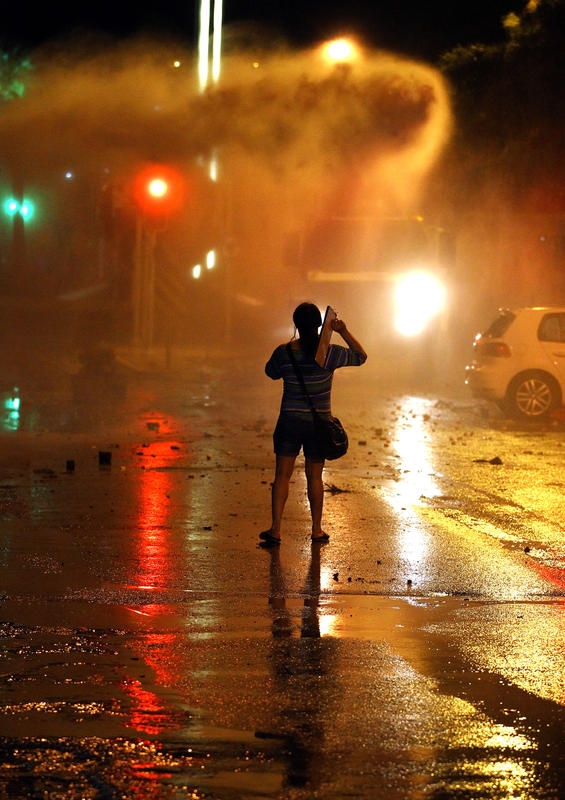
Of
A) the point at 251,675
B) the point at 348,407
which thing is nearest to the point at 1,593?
the point at 251,675

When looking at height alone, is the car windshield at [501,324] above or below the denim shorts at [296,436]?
above

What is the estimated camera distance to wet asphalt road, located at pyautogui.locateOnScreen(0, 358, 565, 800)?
4402 millimetres

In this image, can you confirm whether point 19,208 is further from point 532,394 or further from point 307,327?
point 307,327

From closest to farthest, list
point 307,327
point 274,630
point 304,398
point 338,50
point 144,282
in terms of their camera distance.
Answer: point 274,630 < point 307,327 < point 304,398 < point 338,50 < point 144,282

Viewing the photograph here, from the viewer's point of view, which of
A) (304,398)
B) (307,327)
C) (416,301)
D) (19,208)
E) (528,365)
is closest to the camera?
(307,327)

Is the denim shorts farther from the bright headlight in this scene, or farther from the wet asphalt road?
the bright headlight

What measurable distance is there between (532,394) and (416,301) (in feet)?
25.2

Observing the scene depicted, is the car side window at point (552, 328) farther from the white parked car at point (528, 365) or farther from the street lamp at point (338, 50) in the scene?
the street lamp at point (338, 50)

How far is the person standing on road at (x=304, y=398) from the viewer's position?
8469 millimetres

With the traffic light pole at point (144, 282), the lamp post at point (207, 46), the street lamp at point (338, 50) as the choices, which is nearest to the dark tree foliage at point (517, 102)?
the street lamp at point (338, 50)

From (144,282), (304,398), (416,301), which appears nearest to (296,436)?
(304,398)

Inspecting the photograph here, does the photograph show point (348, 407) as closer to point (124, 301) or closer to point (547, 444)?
point (547, 444)

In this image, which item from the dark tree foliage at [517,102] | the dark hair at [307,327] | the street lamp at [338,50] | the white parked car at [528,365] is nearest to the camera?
the dark hair at [307,327]

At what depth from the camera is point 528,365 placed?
17469mm
